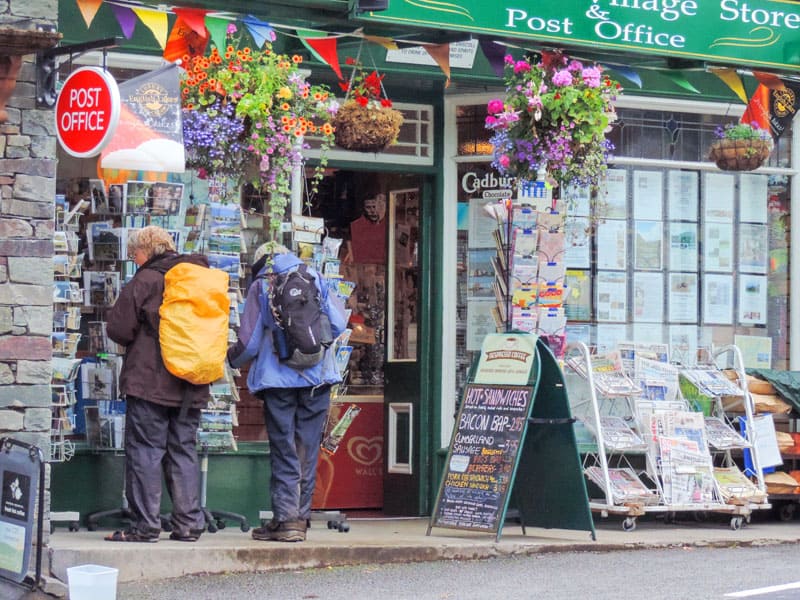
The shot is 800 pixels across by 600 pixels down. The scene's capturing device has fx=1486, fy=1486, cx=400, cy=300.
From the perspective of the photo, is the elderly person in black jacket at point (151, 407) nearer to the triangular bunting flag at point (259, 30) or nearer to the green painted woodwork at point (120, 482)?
the green painted woodwork at point (120, 482)

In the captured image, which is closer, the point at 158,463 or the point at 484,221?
the point at 158,463

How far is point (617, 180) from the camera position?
39.9ft

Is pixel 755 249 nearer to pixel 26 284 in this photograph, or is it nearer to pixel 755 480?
pixel 755 480

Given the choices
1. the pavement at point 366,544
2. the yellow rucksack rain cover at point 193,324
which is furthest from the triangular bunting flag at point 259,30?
the pavement at point 366,544

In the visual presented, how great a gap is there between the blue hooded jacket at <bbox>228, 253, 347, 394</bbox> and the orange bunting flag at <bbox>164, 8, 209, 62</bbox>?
1486 mm

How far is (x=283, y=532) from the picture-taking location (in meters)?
9.45

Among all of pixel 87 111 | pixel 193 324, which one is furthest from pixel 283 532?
pixel 87 111

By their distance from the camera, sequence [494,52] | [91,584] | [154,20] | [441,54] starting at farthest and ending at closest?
[494,52], [441,54], [154,20], [91,584]

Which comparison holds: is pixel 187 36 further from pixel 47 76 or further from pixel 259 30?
pixel 47 76

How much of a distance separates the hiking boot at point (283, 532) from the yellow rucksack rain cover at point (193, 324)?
105 centimetres

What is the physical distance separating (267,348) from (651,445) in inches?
131

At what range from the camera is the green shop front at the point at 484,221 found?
1078cm

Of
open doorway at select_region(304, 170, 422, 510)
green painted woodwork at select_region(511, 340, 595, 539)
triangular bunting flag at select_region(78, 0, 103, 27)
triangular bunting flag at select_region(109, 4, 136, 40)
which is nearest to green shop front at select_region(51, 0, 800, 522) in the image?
open doorway at select_region(304, 170, 422, 510)

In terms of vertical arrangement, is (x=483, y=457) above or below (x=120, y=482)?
above
